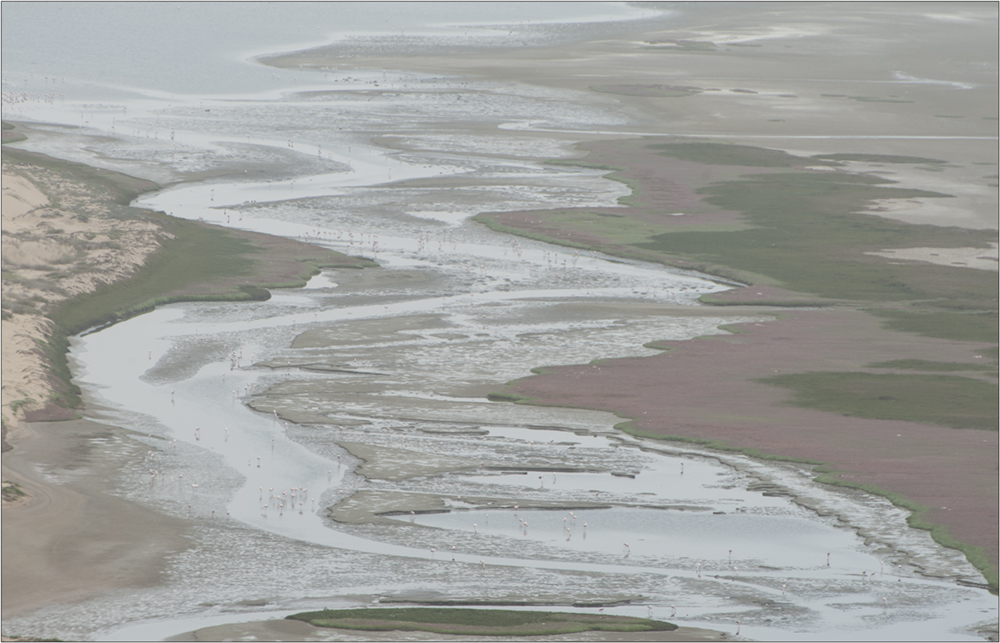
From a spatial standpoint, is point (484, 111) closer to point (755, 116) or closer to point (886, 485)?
point (755, 116)

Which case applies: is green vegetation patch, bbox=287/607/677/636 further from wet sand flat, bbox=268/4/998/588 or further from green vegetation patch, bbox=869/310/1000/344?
green vegetation patch, bbox=869/310/1000/344

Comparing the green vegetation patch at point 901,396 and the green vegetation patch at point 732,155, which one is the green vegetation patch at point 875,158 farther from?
the green vegetation patch at point 901,396

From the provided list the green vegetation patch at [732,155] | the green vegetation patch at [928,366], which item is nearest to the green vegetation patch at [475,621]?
the green vegetation patch at [928,366]

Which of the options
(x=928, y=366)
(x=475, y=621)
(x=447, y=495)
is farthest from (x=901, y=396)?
(x=475, y=621)

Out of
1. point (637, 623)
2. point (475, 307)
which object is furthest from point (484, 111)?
point (637, 623)

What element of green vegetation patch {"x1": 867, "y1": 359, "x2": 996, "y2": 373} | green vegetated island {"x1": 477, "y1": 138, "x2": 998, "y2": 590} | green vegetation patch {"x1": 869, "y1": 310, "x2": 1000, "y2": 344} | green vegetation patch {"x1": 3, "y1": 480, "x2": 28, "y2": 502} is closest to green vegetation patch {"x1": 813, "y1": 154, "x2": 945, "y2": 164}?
green vegetated island {"x1": 477, "y1": 138, "x2": 998, "y2": 590}

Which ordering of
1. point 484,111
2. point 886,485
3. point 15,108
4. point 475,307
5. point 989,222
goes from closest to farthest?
point 886,485 < point 475,307 < point 989,222 < point 15,108 < point 484,111
